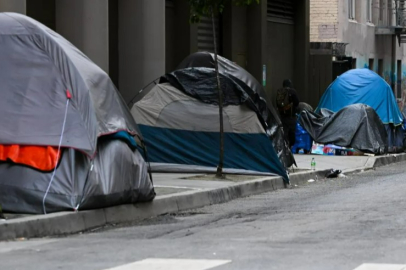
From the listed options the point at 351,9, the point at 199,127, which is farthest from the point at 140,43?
the point at 351,9

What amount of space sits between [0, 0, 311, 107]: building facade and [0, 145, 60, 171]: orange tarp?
5429 mm

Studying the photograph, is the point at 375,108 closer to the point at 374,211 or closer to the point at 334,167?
the point at 334,167

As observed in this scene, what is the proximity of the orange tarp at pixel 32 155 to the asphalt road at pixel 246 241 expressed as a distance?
1011mm

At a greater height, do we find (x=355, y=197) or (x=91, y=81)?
(x=91, y=81)

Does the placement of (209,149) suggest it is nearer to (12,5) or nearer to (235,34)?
(12,5)

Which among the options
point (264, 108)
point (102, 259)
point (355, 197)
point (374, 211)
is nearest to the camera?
point (102, 259)

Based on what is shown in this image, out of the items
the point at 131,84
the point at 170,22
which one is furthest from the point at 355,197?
the point at 170,22

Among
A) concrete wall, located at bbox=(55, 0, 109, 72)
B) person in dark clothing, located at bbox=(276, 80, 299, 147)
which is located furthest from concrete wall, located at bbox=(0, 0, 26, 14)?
person in dark clothing, located at bbox=(276, 80, 299, 147)

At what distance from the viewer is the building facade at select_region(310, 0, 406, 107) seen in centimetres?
3459

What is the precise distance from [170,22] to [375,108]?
21.2ft

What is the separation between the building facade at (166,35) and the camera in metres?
20.4

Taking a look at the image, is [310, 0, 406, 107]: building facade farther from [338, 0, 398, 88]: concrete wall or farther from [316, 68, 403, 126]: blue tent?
[316, 68, 403, 126]: blue tent

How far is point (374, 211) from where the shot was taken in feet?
43.9

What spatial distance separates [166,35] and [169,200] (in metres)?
11.0
